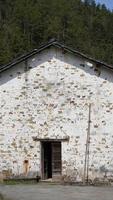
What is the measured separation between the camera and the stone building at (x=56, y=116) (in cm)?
2447

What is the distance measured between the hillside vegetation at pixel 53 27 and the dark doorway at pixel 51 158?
39715 millimetres

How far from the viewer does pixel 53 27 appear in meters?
82.8

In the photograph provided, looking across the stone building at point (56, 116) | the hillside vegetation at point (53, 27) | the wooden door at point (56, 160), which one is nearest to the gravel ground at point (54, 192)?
the wooden door at point (56, 160)

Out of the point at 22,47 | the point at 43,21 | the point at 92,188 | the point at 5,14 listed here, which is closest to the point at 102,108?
the point at 92,188

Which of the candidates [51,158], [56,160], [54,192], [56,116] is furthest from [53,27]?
[54,192]

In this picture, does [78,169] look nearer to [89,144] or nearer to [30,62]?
[89,144]

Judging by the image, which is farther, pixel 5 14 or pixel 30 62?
pixel 5 14

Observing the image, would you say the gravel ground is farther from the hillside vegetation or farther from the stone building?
the hillside vegetation

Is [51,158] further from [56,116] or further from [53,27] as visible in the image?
[53,27]

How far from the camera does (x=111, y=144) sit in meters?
24.4

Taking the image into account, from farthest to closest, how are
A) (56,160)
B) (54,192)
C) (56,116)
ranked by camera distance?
(56,160) < (56,116) < (54,192)

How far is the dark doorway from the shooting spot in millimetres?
25125

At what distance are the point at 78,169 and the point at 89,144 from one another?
3.88 ft

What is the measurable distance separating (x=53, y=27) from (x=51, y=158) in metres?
58.8
